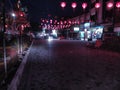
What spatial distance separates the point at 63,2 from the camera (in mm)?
25703

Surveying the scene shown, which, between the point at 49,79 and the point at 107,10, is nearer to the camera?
the point at 49,79

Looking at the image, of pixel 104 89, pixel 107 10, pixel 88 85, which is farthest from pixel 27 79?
pixel 107 10

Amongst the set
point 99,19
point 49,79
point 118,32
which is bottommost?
point 49,79

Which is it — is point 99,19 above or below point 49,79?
above

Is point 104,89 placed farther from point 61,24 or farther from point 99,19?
point 61,24

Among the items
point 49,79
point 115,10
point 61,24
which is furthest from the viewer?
point 61,24

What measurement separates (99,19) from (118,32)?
11.9 m

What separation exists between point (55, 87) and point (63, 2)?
19.9 m

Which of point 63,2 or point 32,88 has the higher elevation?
point 63,2

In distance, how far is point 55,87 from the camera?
23.6 feet

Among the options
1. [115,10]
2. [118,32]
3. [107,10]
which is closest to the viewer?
[118,32]

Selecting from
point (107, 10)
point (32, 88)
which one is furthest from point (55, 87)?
point (107, 10)

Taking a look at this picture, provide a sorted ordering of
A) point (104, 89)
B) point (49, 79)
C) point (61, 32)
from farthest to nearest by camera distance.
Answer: point (61, 32) < point (49, 79) < point (104, 89)

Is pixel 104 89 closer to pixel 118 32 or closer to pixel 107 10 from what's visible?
pixel 118 32
